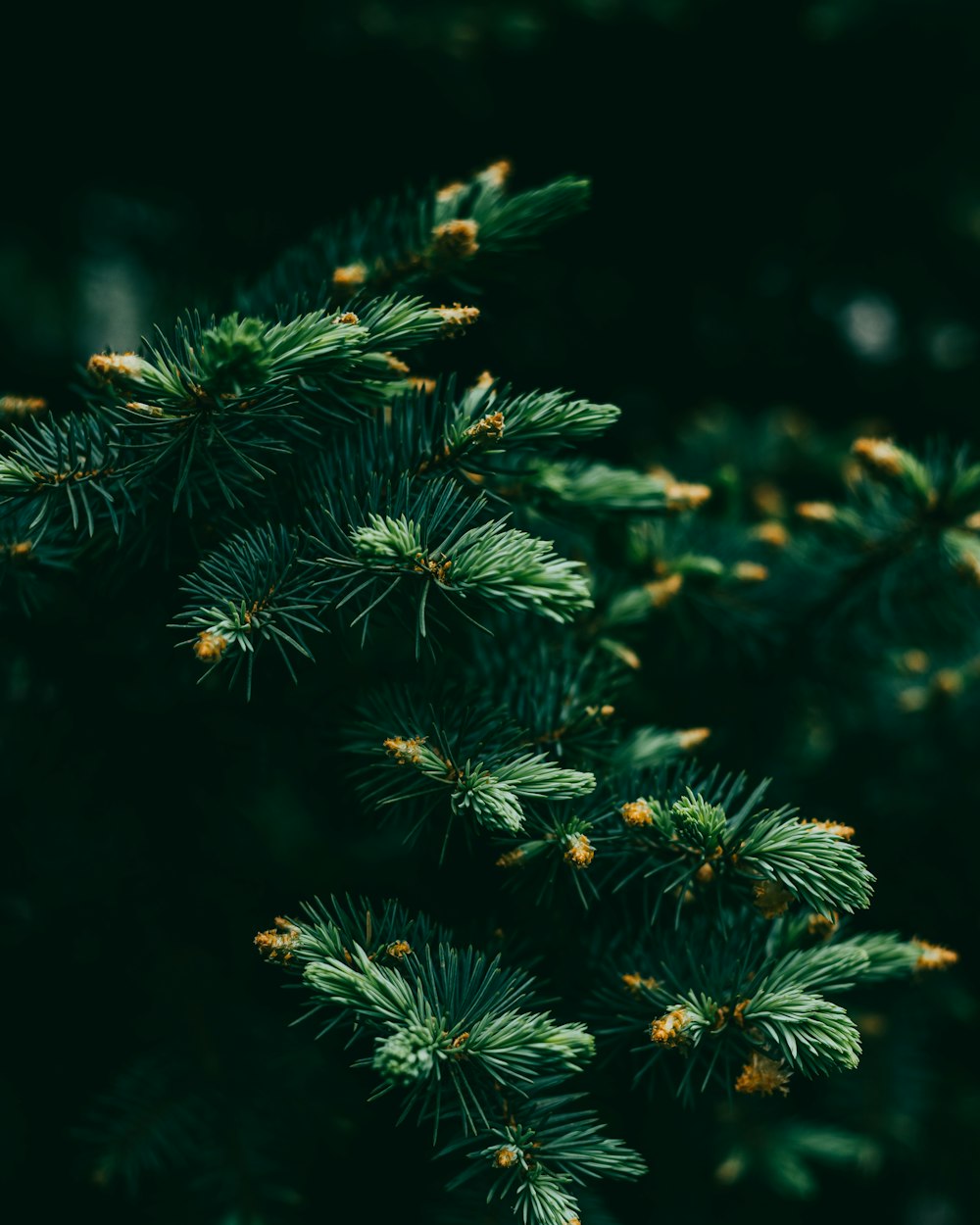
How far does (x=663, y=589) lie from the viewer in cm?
100

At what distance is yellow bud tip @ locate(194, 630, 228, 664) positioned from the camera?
62 cm

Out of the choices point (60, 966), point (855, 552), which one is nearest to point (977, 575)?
point (855, 552)

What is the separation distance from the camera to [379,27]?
56.1 inches

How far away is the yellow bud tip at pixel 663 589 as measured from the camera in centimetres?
99

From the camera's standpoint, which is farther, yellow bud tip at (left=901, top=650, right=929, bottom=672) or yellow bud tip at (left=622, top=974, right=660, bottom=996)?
yellow bud tip at (left=901, top=650, right=929, bottom=672)

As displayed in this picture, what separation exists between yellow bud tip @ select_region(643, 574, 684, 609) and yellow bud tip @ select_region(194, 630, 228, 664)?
0.49 metres

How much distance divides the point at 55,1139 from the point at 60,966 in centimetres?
21

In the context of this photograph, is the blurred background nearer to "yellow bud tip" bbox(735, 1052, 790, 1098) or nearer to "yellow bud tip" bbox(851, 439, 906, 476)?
"yellow bud tip" bbox(735, 1052, 790, 1098)

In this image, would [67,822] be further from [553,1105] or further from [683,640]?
[683,640]

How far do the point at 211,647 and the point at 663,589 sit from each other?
53cm

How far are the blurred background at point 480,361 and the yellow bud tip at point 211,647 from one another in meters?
0.22

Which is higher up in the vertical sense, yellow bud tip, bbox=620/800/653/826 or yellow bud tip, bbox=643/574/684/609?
yellow bud tip, bbox=643/574/684/609

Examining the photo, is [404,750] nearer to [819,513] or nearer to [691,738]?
[691,738]

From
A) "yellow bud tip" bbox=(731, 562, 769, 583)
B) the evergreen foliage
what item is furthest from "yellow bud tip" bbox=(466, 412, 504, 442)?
"yellow bud tip" bbox=(731, 562, 769, 583)
